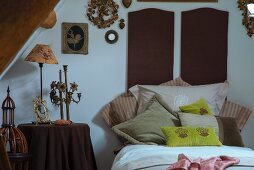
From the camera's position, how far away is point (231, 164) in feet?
7.22

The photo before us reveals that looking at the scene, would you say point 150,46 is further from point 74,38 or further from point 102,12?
point 74,38

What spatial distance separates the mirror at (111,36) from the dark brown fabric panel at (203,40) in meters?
0.73

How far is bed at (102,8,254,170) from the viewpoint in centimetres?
353

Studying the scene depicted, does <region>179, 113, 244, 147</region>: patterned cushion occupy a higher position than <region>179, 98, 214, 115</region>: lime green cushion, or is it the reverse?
<region>179, 98, 214, 115</region>: lime green cushion

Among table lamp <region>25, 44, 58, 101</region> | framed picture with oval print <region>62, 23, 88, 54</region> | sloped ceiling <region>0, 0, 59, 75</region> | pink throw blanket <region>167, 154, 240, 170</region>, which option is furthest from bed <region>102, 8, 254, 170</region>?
sloped ceiling <region>0, 0, 59, 75</region>

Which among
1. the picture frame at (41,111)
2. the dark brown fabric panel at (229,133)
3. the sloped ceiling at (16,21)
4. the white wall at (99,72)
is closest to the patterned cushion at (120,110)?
the white wall at (99,72)

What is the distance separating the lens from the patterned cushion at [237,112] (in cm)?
401

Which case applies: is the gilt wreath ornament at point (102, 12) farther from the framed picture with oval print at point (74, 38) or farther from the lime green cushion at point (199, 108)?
the lime green cushion at point (199, 108)

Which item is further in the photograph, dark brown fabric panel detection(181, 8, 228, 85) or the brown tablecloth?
dark brown fabric panel detection(181, 8, 228, 85)

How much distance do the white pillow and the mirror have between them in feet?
1.88

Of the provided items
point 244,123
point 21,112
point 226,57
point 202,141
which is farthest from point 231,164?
point 21,112

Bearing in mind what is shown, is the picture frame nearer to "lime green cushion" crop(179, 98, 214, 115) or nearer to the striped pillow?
the striped pillow

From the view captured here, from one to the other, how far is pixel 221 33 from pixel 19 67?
2.17 metres

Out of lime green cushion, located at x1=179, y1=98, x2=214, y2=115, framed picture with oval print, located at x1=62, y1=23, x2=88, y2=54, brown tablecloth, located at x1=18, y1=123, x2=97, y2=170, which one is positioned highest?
framed picture with oval print, located at x1=62, y1=23, x2=88, y2=54
